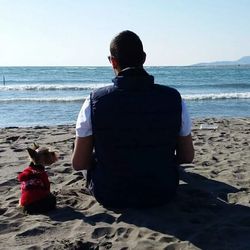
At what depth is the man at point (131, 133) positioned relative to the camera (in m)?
3.64

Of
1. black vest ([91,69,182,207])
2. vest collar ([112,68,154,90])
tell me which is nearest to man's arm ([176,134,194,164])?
black vest ([91,69,182,207])

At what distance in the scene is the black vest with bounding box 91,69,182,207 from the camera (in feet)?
12.0

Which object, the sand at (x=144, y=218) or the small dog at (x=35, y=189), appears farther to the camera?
the small dog at (x=35, y=189)

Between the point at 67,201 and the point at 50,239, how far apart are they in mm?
945

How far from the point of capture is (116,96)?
12.0 ft

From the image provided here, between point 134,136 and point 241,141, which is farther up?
point 134,136

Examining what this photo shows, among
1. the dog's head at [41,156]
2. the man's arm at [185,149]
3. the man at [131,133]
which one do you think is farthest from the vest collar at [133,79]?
the dog's head at [41,156]

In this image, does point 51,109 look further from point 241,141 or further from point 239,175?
point 239,175

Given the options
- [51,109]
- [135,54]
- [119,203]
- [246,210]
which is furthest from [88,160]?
[51,109]

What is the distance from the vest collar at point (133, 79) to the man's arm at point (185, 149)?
0.64m

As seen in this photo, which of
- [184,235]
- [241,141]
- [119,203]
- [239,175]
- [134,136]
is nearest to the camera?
[184,235]

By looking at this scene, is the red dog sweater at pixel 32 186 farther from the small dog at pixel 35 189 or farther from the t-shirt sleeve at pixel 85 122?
the t-shirt sleeve at pixel 85 122

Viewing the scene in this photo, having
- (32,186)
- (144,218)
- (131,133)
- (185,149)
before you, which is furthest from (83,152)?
(185,149)

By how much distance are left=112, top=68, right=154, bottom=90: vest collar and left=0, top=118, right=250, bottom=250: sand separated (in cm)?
110
